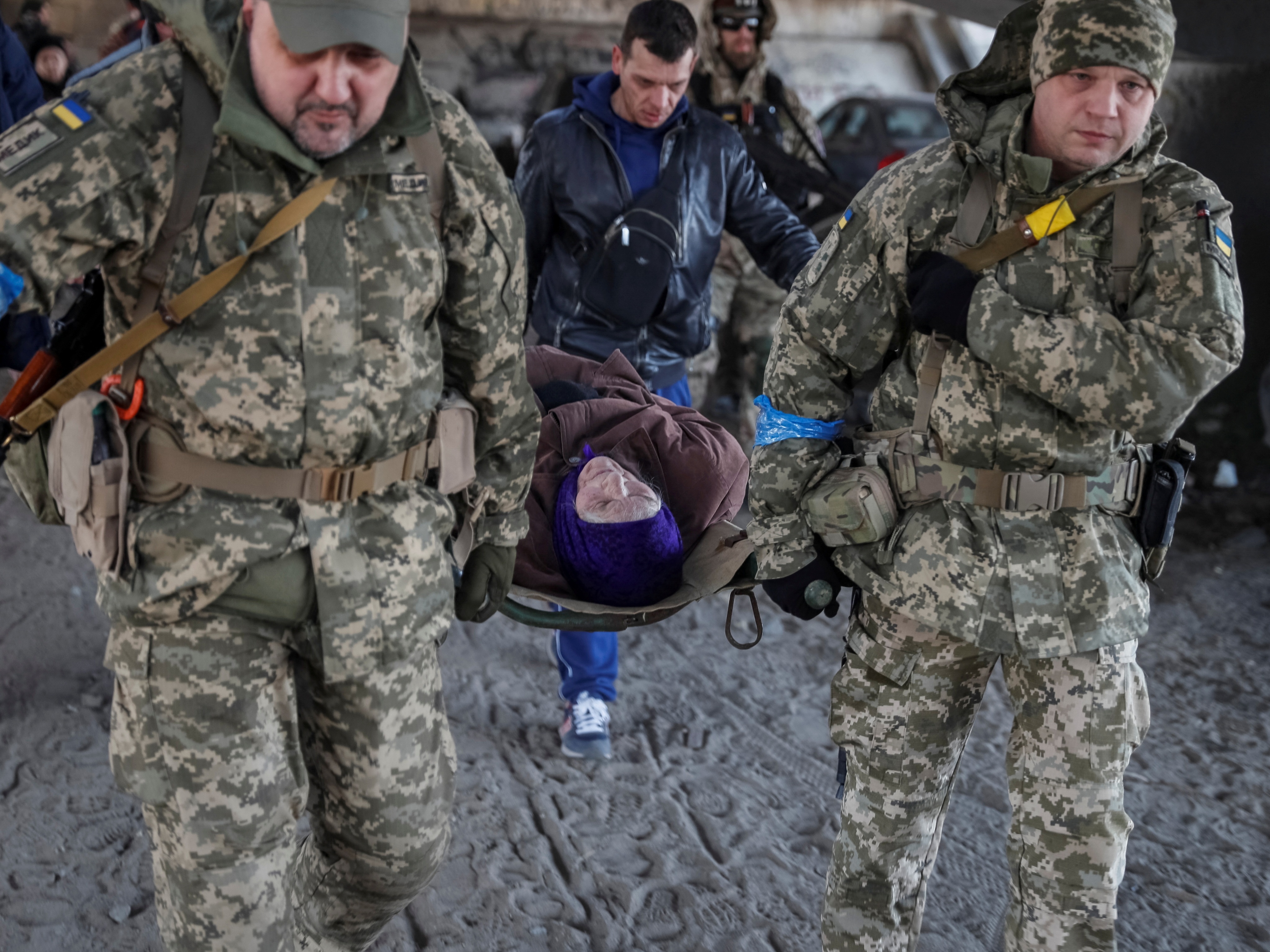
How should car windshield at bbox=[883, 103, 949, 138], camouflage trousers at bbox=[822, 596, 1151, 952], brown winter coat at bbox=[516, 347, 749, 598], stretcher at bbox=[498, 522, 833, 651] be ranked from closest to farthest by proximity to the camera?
camouflage trousers at bbox=[822, 596, 1151, 952] < stretcher at bbox=[498, 522, 833, 651] < brown winter coat at bbox=[516, 347, 749, 598] < car windshield at bbox=[883, 103, 949, 138]

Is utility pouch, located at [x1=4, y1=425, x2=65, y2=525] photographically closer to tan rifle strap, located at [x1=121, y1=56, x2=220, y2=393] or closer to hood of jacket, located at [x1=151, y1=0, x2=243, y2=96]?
tan rifle strap, located at [x1=121, y1=56, x2=220, y2=393]

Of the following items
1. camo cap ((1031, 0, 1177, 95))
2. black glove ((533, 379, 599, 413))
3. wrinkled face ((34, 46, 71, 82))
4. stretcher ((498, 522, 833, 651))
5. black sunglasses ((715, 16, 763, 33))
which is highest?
camo cap ((1031, 0, 1177, 95))

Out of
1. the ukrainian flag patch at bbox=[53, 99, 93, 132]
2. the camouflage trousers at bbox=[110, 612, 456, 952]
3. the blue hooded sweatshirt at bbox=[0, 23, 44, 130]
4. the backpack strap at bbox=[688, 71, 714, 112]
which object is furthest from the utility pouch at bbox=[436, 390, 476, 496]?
the backpack strap at bbox=[688, 71, 714, 112]

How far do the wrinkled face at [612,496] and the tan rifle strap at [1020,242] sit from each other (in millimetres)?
960

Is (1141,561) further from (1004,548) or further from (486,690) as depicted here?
(486,690)

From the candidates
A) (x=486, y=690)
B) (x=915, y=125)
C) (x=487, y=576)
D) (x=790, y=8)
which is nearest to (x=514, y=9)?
(x=790, y=8)

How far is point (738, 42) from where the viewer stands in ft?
17.3

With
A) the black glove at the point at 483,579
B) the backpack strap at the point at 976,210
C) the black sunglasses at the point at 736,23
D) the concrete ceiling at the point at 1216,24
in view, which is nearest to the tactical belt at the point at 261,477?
the black glove at the point at 483,579

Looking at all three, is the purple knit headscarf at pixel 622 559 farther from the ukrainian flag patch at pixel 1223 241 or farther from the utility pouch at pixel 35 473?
the ukrainian flag patch at pixel 1223 241

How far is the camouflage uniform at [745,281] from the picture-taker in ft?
17.6

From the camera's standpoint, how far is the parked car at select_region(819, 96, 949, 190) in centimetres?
1054

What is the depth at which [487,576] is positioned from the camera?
2.34 m

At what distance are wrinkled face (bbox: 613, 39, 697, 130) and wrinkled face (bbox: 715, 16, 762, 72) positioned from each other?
193cm

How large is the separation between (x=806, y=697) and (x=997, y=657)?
6.29ft
